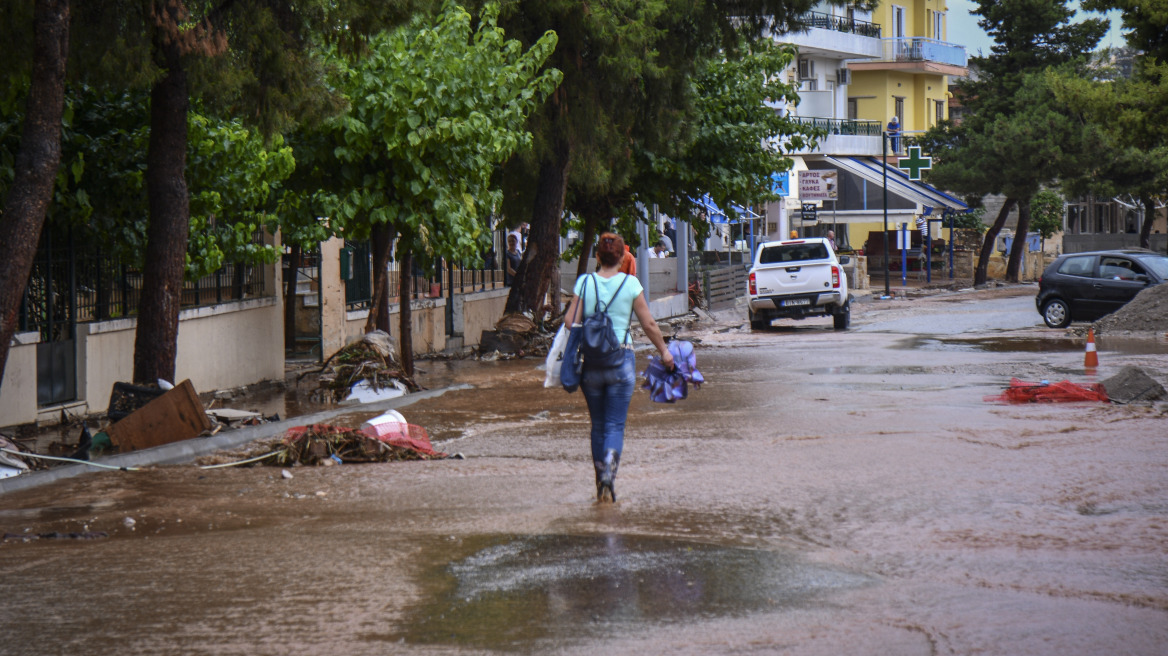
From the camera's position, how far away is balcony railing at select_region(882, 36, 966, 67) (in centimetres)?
5788

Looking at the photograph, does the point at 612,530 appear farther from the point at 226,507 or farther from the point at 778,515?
the point at 226,507

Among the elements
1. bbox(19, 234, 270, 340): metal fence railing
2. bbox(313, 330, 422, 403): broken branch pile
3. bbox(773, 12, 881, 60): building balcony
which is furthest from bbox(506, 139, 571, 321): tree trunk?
bbox(773, 12, 881, 60): building balcony

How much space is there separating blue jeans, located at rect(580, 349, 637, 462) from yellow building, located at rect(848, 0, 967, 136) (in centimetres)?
5161

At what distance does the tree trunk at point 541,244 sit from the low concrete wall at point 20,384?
10600 millimetres

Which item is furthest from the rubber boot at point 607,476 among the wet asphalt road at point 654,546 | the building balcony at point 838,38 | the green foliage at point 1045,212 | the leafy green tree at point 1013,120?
the green foliage at point 1045,212

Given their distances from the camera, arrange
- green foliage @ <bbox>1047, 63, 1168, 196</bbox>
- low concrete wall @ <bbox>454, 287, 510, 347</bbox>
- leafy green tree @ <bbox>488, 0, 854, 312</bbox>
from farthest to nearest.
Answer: green foliage @ <bbox>1047, 63, 1168, 196</bbox> < low concrete wall @ <bbox>454, 287, 510, 347</bbox> < leafy green tree @ <bbox>488, 0, 854, 312</bbox>

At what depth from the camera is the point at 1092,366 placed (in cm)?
1688

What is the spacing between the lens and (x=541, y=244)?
22609 mm

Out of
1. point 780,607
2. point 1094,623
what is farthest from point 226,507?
point 1094,623

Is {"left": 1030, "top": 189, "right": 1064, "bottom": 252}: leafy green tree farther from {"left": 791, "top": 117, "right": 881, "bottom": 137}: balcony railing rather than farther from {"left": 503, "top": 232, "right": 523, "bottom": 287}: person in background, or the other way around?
{"left": 503, "top": 232, "right": 523, "bottom": 287}: person in background

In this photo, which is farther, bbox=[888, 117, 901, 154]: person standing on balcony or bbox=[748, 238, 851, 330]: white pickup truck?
bbox=[888, 117, 901, 154]: person standing on balcony

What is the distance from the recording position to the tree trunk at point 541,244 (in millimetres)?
22391

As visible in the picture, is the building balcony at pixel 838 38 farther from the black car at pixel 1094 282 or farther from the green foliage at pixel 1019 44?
the black car at pixel 1094 282

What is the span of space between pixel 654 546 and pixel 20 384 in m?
8.26
